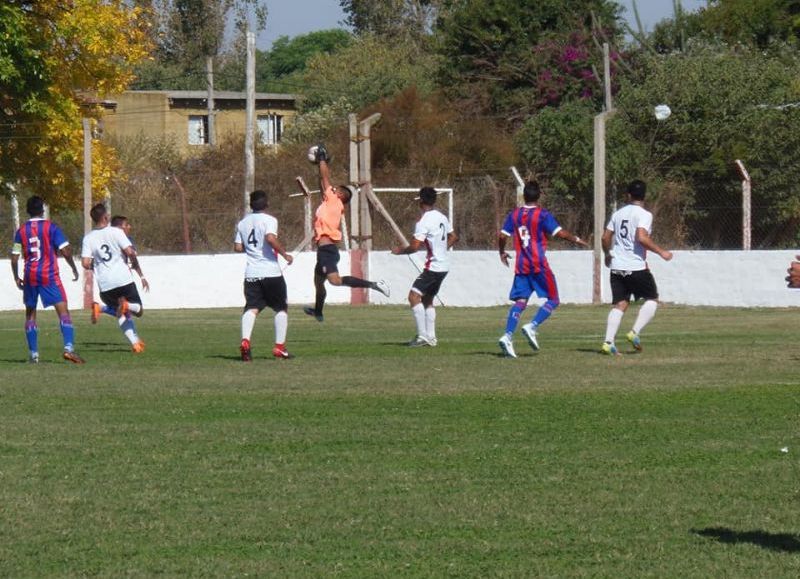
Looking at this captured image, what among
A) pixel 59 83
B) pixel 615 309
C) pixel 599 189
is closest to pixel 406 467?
pixel 615 309

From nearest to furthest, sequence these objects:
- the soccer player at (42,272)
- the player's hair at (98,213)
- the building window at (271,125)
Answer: the soccer player at (42,272), the player's hair at (98,213), the building window at (271,125)

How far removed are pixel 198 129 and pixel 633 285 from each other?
54.8m

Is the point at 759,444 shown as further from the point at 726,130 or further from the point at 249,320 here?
the point at 726,130

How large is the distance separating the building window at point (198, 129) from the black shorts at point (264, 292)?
176 ft

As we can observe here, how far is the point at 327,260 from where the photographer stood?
57.9 ft

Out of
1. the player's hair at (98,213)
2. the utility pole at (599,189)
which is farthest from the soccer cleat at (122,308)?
the utility pole at (599,189)

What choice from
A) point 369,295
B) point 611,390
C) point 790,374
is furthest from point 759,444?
point 369,295

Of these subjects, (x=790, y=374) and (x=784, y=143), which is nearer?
(x=790, y=374)

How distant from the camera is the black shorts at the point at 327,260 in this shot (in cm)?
1761

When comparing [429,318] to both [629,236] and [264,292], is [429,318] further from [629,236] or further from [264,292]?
[629,236]

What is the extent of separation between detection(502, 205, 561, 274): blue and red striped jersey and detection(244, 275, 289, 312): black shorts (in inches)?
97.5

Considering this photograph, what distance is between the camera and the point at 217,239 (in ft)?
120

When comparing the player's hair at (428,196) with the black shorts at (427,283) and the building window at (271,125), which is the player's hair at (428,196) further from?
the building window at (271,125)

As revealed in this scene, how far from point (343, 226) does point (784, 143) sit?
11.4 m
